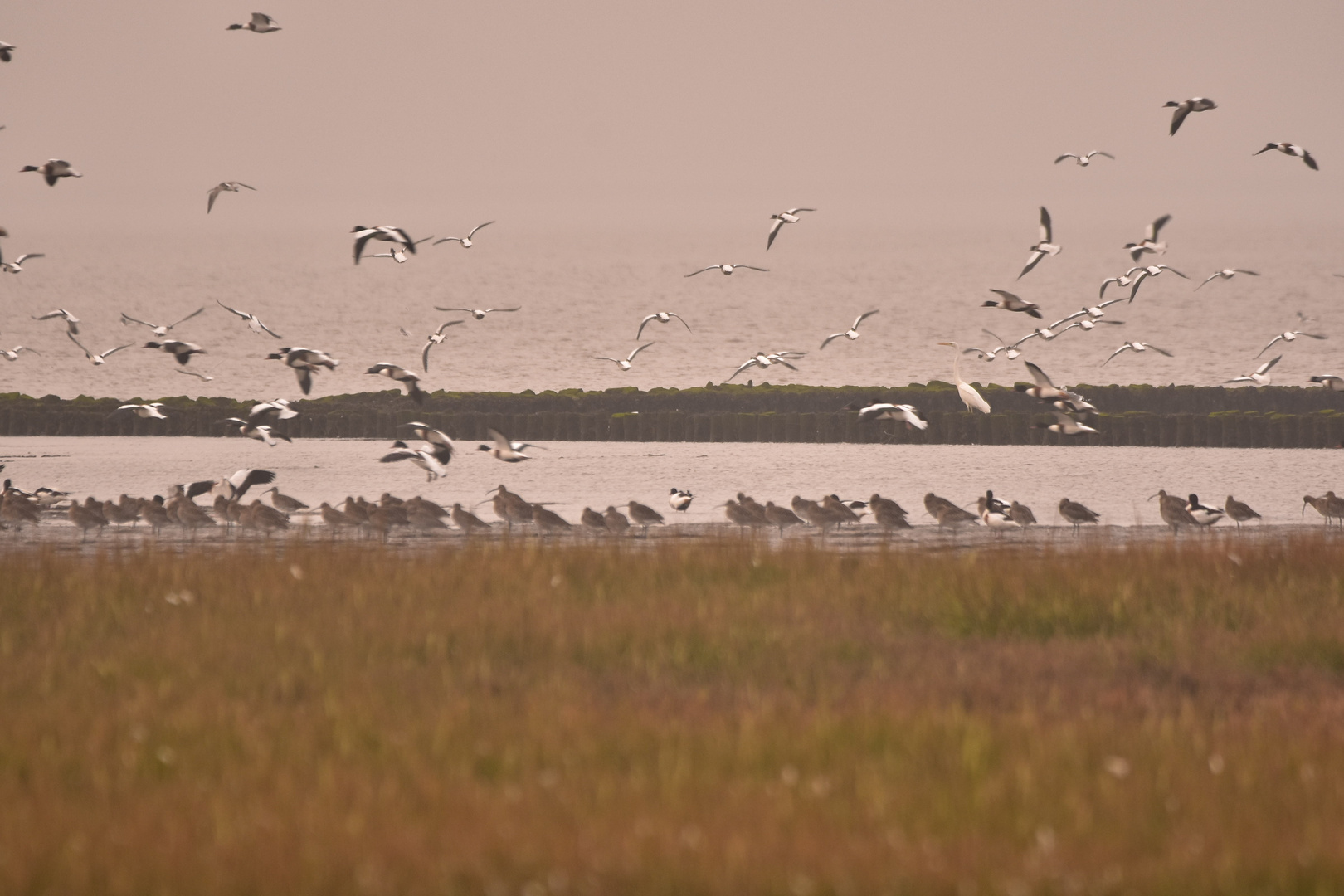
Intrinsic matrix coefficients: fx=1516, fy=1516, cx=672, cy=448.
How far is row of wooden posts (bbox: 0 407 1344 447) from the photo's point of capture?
53.0 m

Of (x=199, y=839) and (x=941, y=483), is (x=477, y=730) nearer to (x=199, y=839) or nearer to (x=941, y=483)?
(x=199, y=839)

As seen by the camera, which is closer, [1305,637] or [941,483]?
[1305,637]

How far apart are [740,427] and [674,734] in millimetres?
52862

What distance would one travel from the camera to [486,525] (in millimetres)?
23797

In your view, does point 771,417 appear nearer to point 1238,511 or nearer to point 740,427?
point 740,427

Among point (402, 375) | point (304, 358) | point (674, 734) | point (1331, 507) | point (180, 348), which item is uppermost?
point (180, 348)

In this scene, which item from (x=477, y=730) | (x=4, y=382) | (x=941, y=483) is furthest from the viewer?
(x=4, y=382)

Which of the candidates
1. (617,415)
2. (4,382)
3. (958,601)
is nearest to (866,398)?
(617,415)

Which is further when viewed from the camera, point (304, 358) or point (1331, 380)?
point (1331, 380)

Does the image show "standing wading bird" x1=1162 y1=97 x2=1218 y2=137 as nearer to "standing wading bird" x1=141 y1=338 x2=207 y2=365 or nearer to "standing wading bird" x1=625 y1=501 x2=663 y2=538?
"standing wading bird" x1=625 y1=501 x2=663 y2=538

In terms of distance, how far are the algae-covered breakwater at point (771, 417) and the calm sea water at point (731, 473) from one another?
1.54m

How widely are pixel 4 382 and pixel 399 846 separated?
109204 millimetres

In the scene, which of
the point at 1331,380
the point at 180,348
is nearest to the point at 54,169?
the point at 180,348

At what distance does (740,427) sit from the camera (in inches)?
2410
